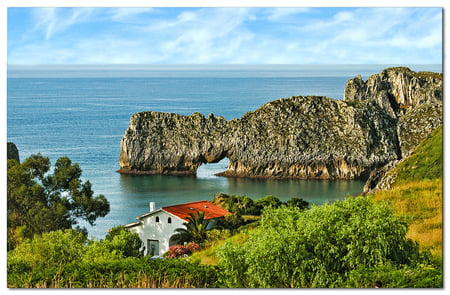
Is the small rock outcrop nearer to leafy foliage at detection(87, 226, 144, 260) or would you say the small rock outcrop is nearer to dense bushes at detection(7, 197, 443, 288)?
leafy foliage at detection(87, 226, 144, 260)

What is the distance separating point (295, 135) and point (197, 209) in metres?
9.21

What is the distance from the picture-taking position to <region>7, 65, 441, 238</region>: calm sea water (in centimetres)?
1145

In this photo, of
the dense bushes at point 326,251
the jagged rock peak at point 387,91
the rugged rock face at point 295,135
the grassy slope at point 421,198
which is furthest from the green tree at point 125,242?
the jagged rock peak at point 387,91

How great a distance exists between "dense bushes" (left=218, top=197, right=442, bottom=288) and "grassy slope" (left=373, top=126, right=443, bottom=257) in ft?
1.34

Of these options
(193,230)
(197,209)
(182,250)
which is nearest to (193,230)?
(193,230)

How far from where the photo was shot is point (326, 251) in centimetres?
728

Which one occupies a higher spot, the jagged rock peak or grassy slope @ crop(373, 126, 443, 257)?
the jagged rock peak

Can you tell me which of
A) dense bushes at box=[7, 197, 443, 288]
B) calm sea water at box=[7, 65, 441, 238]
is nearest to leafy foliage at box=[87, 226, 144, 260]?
dense bushes at box=[7, 197, 443, 288]

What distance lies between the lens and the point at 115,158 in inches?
697

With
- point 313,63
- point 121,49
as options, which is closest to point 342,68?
point 313,63

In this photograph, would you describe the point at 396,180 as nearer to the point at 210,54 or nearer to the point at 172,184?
the point at 210,54

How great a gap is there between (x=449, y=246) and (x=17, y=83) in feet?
25.0

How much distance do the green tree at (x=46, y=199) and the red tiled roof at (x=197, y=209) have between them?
238 centimetres
